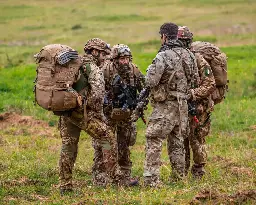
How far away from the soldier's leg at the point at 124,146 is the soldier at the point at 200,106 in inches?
40.7

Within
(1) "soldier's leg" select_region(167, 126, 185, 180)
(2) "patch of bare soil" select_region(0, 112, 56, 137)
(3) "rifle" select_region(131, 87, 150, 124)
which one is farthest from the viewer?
(2) "patch of bare soil" select_region(0, 112, 56, 137)

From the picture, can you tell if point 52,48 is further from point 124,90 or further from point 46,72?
point 124,90

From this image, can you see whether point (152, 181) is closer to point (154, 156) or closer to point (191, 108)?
point (154, 156)

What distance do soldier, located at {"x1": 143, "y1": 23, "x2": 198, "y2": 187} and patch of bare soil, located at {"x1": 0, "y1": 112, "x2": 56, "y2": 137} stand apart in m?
6.81

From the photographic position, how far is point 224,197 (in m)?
7.66

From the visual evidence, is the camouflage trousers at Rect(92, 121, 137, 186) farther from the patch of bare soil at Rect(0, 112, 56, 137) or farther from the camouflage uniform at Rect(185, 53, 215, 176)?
the patch of bare soil at Rect(0, 112, 56, 137)

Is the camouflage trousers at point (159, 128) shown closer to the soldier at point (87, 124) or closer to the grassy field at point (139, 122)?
the grassy field at point (139, 122)

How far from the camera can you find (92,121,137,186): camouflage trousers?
10617mm

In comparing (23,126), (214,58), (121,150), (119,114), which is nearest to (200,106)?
(214,58)

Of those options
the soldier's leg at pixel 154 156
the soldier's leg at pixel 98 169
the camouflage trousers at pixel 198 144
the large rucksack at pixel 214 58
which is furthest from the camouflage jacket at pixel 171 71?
the soldier's leg at pixel 98 169

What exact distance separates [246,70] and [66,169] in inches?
558

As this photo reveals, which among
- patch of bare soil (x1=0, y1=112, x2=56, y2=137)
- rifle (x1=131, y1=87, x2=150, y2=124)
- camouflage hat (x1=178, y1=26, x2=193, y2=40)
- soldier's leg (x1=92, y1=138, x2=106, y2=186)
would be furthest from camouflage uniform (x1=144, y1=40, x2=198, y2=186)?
patch of bare soil (x1=0, y1=112, x2=56, y2=137)

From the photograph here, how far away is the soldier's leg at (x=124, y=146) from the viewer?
1083 centimetres

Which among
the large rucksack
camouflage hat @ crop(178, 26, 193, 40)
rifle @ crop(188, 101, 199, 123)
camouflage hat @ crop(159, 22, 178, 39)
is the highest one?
camouflage hat @ crop(159, 22, 178, 39)
